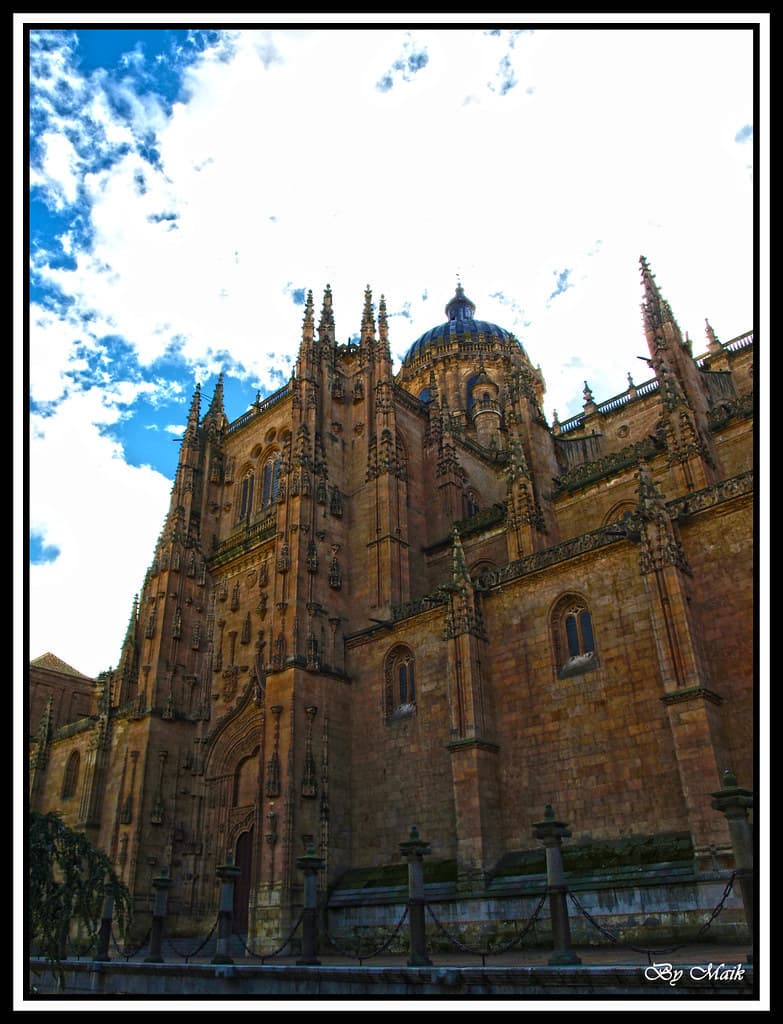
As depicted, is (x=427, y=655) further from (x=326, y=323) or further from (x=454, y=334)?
(x=454, y=334)

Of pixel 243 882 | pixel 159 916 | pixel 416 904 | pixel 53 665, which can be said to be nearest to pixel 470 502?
pixel 243 882

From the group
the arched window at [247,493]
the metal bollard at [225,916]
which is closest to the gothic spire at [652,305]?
the arched window at [247,493]

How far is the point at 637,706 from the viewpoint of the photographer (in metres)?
18.3

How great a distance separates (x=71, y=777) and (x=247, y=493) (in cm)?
1763

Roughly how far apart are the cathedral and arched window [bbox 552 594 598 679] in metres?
0.07

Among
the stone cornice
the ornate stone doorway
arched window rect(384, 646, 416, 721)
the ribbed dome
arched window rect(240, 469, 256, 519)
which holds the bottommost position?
the ornate stone doorway

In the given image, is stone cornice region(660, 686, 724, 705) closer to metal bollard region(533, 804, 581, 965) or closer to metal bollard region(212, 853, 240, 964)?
metal bollard region(533, 804, 581, 965)

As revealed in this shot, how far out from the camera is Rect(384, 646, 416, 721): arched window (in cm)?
2425

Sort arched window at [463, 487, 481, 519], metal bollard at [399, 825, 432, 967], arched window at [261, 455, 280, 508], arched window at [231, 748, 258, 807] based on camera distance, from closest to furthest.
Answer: metal bollard at [399, 825, 432, 967]
arched window at [231, 748, 258, 807]
arched window at [463, 487, 481, 519]
arched window at [261, 455, 280, 508]

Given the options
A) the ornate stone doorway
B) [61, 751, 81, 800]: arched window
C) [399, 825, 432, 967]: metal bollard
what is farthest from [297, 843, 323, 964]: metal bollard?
[61, 751, 81, 800]: arched window

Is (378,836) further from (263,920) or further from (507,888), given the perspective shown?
(507,888)

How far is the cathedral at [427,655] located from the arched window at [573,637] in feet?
0.24

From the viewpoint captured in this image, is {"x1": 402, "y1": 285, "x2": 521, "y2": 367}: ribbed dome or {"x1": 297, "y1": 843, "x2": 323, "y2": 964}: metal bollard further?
{"x1": 402, "y1": 285, "x2": 521, "y2": 367}: ribbed dome
